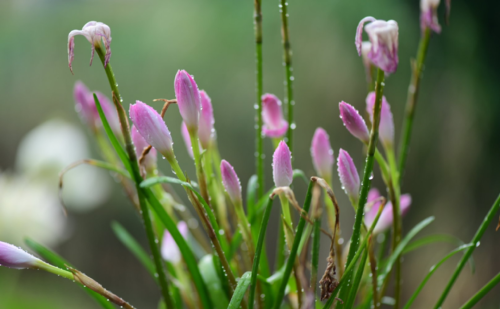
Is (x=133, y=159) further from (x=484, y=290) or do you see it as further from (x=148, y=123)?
(x=484, y=290)

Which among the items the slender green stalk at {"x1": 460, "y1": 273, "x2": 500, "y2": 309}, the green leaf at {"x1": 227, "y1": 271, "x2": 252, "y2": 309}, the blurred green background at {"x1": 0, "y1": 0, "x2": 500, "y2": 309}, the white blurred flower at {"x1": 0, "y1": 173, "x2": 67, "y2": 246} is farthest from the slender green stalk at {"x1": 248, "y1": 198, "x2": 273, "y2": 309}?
the blurred green background at {"x1": 0, "y1": 0, "x2": 500, "y2": 309}

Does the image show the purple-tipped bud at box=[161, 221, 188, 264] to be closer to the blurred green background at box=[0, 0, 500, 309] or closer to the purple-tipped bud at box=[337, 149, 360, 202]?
the purple-tipped bud at box=[337, 149, 360, 202]

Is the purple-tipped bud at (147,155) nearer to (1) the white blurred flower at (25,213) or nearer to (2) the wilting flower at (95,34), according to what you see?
(2) the wilting flower at (95,34)

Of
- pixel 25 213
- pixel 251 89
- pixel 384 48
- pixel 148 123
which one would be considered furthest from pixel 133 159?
pixel 251 89

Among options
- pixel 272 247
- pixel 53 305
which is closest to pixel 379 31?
pixel 272 247

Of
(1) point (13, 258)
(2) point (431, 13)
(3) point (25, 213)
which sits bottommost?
(3) point (25, 213)

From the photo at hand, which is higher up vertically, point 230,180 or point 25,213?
point 230,180
